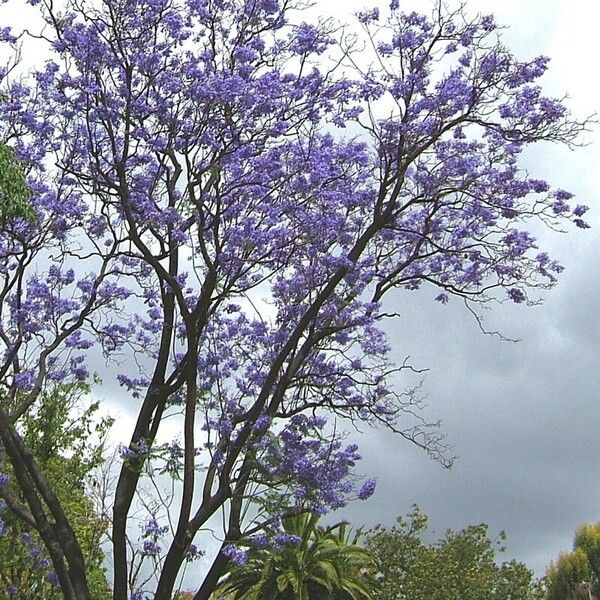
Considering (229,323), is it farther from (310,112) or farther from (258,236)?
(310,112)

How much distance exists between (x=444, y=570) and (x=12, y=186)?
19.4m

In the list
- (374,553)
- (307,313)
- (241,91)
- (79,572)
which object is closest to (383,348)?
(307,313)

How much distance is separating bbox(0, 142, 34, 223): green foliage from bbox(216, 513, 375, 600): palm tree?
13460 mm

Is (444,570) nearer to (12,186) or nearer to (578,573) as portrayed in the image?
(578,573)

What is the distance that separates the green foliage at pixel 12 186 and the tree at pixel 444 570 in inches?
719

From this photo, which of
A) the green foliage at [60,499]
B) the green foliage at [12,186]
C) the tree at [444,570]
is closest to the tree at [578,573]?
the tree at [444,570]

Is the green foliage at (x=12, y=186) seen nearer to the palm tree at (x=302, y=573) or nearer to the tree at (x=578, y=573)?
the palm tree at (x=302, y=573)

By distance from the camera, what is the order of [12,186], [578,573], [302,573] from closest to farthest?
[12,186] → [302,573] → [578,573]

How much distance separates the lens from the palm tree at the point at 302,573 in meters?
23.8

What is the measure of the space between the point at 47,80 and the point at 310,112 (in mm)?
2725

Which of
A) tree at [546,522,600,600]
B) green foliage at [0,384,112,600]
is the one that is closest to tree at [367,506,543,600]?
tree at [546,522,600,600]

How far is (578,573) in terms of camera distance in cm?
3269

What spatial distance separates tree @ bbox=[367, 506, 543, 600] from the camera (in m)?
27.5

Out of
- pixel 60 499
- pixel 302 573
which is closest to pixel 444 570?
pixel 302 573
